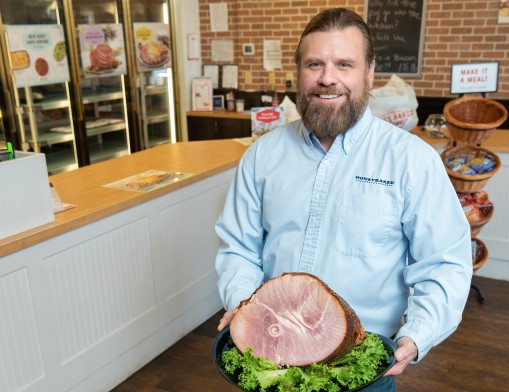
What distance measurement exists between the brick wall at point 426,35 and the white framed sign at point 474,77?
155cm

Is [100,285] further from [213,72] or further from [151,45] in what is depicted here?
[213,72]

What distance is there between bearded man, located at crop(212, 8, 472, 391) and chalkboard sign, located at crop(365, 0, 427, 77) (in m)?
4.02

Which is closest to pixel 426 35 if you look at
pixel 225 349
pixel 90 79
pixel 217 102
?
pixel 217 102

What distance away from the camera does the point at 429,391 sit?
2477 millimetres

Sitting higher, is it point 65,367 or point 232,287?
point 232,287

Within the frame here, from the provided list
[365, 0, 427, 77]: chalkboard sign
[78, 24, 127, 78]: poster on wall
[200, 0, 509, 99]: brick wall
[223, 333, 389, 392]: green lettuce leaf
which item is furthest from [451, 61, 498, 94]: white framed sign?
[78, 24, 127, 78]: poster on wall

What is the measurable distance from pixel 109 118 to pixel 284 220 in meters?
4.20

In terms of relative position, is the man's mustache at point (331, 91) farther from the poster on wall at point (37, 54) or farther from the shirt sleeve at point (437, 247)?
the poster on wall at point (37, 54)

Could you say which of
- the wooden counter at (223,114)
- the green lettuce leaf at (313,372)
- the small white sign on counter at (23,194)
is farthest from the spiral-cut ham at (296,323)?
the wooden counter at (223,114)

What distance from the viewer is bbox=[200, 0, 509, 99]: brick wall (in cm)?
475

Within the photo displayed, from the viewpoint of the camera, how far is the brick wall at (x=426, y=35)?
4.75 meters

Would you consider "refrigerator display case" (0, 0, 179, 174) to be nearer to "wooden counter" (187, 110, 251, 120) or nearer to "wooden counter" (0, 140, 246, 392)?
"wooden counter" (187, 110, 251, 120)

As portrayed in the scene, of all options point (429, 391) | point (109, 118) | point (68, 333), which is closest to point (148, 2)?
point (109, 118)

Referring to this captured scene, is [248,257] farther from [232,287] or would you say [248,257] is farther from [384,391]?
[384,391]
